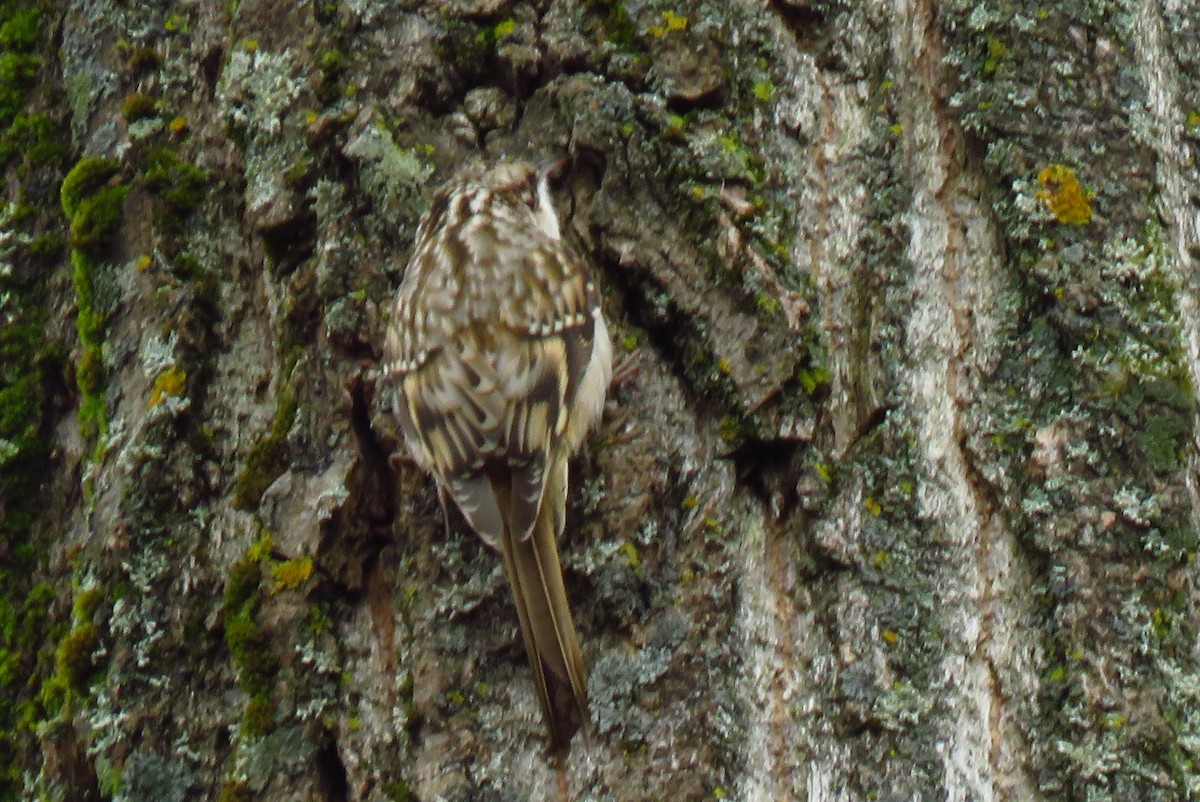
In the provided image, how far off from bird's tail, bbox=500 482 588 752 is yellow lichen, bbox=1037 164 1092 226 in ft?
2.67

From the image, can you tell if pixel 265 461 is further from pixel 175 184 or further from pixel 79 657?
pixel 175 184

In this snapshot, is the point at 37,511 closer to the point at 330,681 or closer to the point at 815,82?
the point at 330,681

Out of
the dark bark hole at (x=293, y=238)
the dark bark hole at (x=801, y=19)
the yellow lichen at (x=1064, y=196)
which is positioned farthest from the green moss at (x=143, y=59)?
the yellow lichen at (x=1064, y=196)

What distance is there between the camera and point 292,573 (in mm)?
1839

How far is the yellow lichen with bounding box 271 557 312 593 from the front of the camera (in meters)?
1.84

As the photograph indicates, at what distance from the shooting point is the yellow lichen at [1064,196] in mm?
1820

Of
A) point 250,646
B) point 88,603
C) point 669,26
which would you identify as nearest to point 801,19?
point 669,26

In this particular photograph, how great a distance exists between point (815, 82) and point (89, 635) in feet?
4.15

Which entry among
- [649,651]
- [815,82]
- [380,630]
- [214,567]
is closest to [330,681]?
[380,630]

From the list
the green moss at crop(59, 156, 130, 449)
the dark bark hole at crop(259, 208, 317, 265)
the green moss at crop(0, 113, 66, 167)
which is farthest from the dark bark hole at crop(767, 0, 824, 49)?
the green moss at crop(0, 113, 66, 167)

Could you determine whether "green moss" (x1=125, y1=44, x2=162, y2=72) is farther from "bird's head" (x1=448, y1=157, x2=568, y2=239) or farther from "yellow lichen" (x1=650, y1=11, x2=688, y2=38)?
"yellow lichen" (x1=650, y1=11, x2=688, y2=38)

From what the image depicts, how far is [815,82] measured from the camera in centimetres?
199

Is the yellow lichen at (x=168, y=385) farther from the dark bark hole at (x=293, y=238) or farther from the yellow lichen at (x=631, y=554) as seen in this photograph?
the yellow lichen at (x=631, y=554)

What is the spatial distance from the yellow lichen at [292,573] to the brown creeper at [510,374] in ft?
0.71
